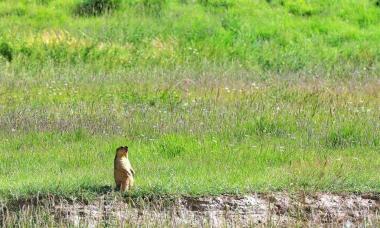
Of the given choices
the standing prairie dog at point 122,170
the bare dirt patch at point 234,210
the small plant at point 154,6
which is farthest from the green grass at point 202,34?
the standing prairie dog at point 122,170

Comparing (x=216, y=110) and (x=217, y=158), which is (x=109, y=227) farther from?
(x=216, y=110)

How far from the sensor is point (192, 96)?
40.5ft

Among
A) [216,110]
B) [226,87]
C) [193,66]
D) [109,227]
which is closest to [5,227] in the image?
[109,227]

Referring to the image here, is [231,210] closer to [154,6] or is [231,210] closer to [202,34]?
[202,34]

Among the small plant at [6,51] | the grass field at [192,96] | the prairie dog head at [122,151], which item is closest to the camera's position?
the prairie dog head at [122,151]

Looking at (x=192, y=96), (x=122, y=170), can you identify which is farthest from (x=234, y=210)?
(x=192, y=96)

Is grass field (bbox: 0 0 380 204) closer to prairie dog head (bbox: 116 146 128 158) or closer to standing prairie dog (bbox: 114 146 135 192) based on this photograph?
standing prairie dog (bbox: 114 146 135 192)

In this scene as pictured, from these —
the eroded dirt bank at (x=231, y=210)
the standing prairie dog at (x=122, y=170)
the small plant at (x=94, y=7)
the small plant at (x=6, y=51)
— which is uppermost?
the standing prairie dog at (x=122, y=170)

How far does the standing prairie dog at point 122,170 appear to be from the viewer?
7605 millimetres

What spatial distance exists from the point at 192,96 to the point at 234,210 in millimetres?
4425

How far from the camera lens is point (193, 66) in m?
15.2

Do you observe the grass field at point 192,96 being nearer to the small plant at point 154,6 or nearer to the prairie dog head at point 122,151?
the small plant at point 154,6

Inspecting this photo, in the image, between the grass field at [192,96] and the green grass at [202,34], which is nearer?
the grass field at [192,96]

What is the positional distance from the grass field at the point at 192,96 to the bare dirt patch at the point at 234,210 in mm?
117
